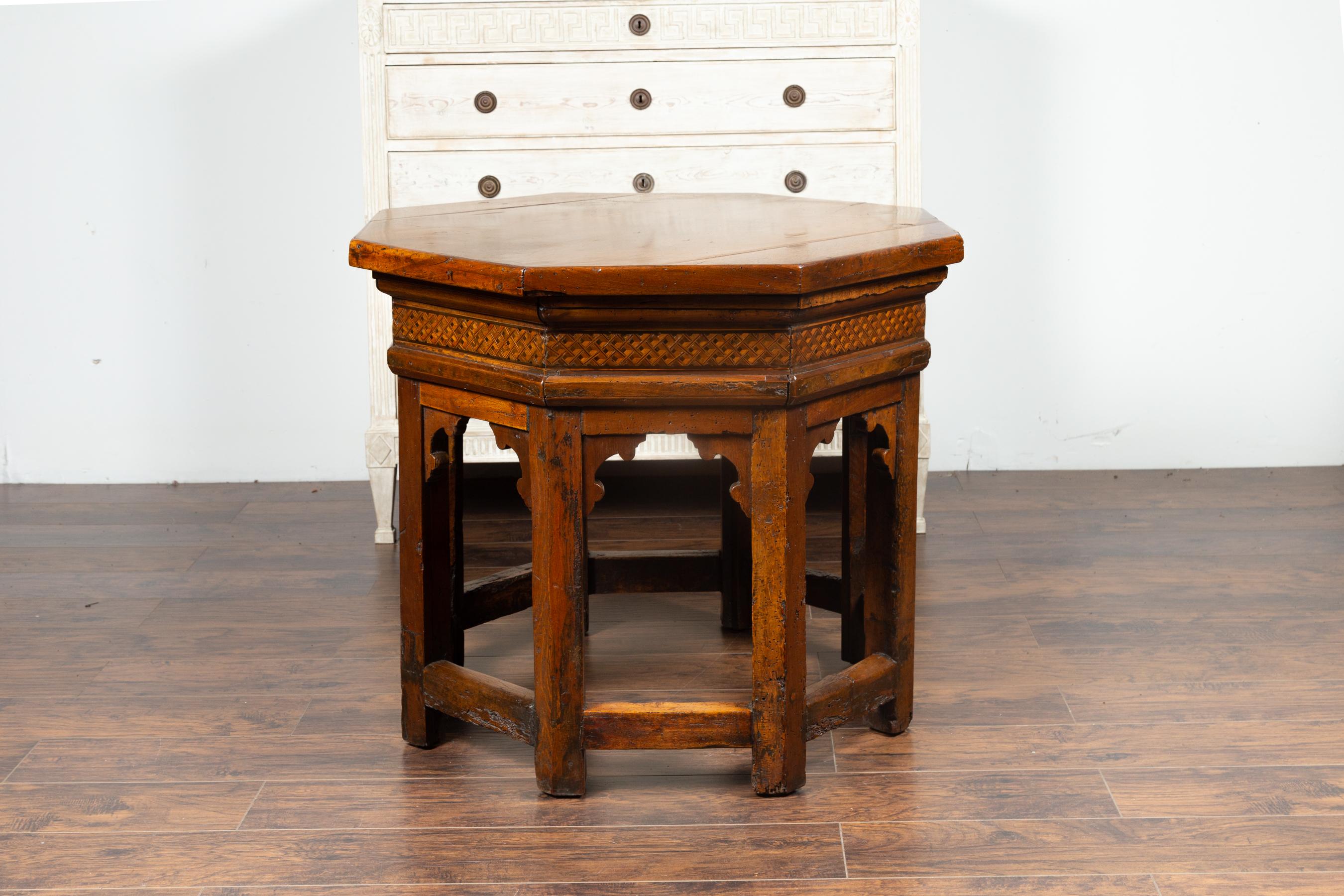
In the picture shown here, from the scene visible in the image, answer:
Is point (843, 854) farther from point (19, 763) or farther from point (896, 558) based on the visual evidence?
point (19, 763)

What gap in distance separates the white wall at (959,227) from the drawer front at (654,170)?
625mm

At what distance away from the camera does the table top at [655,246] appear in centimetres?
187

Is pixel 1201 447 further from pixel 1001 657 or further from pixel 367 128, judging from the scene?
pixel 367 128

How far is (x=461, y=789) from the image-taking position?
216 cm

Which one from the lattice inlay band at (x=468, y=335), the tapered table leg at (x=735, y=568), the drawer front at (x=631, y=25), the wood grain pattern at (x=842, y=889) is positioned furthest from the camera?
the drawer front at (x=631, y=25)

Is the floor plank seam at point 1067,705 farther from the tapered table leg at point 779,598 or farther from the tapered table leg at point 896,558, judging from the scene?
the tapered table leg at point 779,598

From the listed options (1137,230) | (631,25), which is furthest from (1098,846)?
(1137,230)

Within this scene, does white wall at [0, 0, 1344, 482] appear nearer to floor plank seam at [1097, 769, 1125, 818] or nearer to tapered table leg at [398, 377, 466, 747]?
tapered table leg at [398, 377, 466, 747]

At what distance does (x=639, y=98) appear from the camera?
3443 mm

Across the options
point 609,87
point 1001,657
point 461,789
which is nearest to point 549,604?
point 461,789

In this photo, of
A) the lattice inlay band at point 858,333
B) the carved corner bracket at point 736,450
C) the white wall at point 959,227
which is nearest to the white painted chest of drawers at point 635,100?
the white wall at point 959,227

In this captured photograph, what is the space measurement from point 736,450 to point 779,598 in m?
0.23

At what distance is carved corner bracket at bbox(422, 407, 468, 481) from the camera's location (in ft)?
7.11

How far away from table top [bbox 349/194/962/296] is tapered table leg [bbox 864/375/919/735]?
0.86 ft
